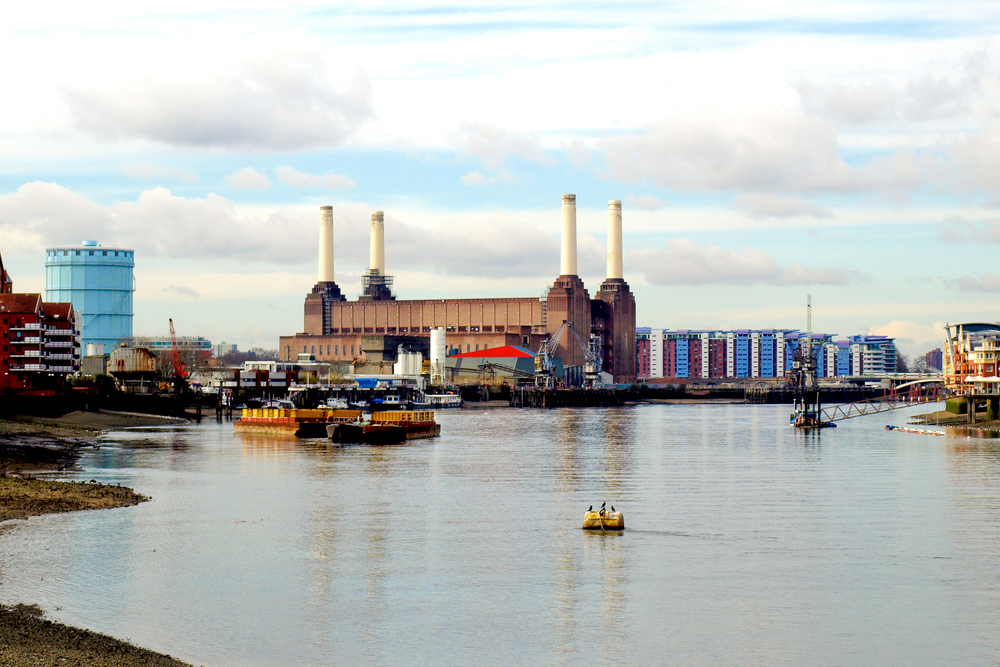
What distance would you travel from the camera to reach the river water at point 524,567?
26800 millimetres

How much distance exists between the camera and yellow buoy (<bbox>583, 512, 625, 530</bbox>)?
42469 mm

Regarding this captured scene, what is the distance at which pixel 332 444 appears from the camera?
9294 centimetres

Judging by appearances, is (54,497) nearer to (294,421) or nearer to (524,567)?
(524,567)

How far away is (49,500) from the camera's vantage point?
150 feet

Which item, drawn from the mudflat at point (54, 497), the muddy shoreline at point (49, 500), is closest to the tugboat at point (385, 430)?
the muddy shoreline at point (49, 500)

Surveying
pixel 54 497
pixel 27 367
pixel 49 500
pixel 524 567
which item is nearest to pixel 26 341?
pixel 27 367

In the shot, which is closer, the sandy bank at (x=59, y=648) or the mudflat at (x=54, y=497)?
the sandy bank at (x=59, y=648)

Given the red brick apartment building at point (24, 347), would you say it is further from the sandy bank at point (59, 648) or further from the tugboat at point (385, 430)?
the sandy bank at point (59, 648)


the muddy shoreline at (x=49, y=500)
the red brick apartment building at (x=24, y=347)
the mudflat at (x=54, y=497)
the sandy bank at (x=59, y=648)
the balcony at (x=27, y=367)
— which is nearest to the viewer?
the sandy bank at (x=59, y=648)

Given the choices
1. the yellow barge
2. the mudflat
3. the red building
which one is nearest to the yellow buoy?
the mudflat

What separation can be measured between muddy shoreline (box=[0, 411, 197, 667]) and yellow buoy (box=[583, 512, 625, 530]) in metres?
19.9

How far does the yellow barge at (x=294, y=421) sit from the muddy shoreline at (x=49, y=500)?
13676 millimetres

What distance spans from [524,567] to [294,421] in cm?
7375

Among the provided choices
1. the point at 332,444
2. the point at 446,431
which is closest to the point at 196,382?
the point at 446,431
